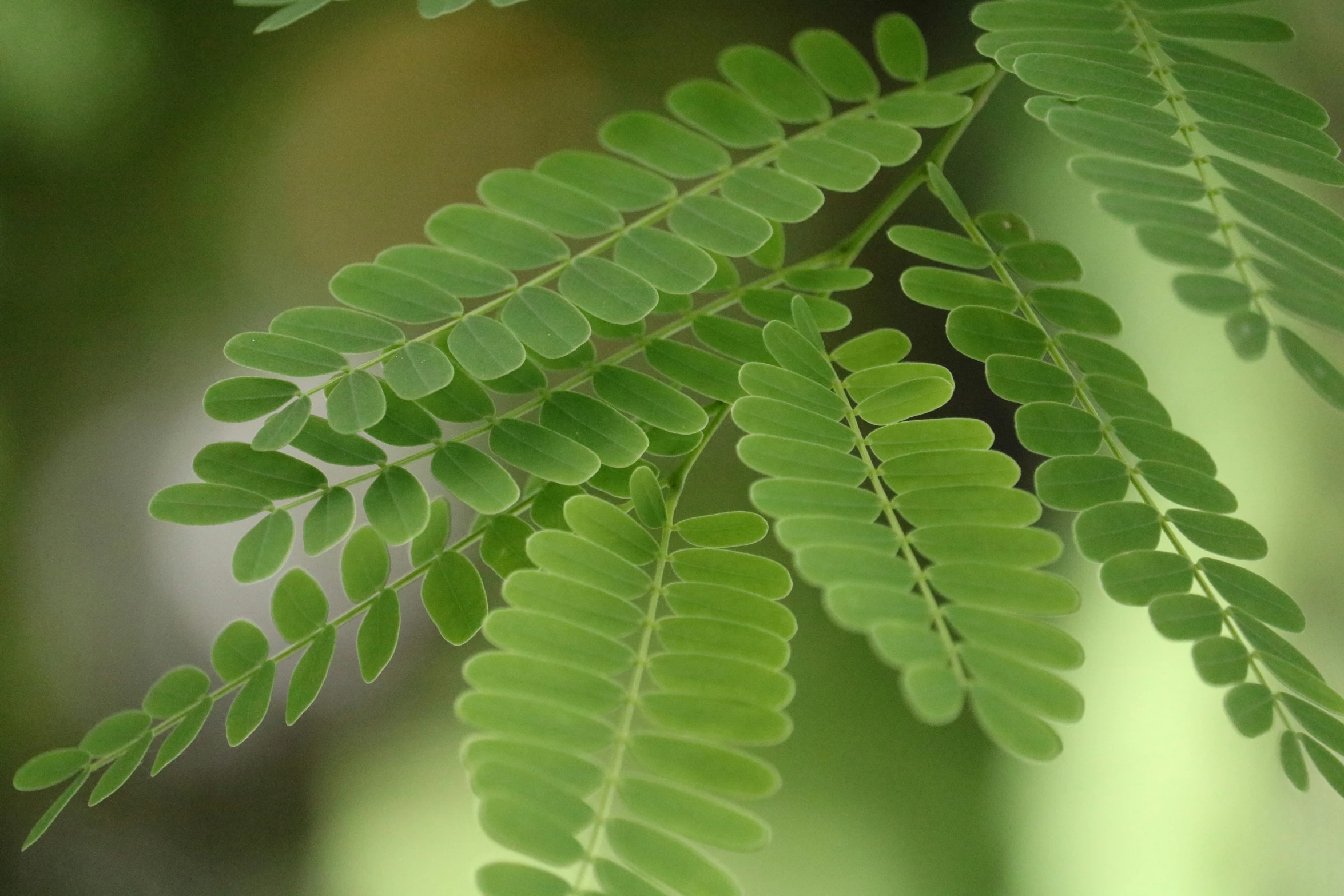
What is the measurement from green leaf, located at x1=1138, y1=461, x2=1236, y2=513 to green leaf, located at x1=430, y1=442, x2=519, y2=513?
0.26 m

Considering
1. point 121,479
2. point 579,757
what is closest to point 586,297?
point 579,757

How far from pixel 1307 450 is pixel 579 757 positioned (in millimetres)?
1177

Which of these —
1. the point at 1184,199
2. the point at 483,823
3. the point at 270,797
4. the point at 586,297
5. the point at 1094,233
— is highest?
the point at 1094,233

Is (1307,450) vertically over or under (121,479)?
over

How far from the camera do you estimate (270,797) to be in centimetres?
120

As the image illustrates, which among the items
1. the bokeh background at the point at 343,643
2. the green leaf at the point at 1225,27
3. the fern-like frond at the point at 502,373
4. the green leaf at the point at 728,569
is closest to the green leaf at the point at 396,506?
the fern-like frond at the point at 502,373

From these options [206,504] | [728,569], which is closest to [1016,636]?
[728,569]

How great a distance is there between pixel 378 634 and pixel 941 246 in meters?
0.31

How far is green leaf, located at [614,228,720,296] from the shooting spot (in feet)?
1.34

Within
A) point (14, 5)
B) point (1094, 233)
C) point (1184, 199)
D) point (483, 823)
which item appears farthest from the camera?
point (1094, 233)

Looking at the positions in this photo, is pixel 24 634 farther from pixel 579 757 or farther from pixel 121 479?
pixel 579 757

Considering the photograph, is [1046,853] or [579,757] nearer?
[579,757]

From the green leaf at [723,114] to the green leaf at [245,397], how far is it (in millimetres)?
213

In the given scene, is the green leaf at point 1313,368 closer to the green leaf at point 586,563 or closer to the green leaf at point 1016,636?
the green leaf at point 1016,636
